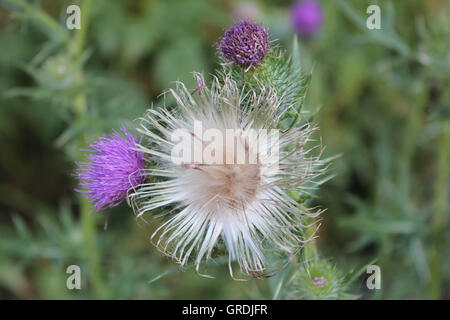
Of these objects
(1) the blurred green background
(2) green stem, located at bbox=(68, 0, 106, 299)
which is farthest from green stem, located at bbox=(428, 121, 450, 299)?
(2) green stem, located at bbox=(68, 0, 106, 299)

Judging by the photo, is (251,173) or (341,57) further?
(341,57)

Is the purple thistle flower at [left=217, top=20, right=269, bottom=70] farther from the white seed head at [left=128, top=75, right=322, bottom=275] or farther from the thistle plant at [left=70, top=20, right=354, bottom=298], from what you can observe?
the white seed head at [left=128, top=75, right=322, bottom=275]

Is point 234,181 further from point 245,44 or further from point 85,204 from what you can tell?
point 85,204

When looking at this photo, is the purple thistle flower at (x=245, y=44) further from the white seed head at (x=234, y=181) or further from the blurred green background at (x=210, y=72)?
the blurred green background at (x=210, y=72)

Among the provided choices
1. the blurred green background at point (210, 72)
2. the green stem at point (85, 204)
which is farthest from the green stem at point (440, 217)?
the green stem at point (85, 204)

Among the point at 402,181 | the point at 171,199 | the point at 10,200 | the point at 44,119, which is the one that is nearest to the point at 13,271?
the point at 10,200

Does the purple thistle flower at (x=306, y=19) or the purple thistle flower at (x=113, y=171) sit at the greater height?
the purple thistle flower at (x=306, y=19)

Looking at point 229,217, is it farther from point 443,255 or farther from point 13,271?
point 13,271
